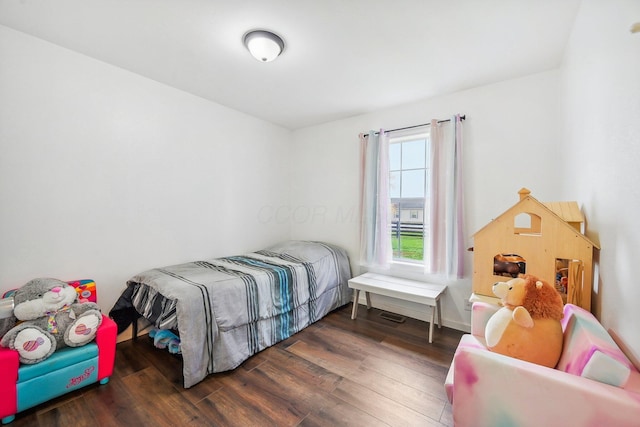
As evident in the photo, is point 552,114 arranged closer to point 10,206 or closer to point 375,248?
point 375,248

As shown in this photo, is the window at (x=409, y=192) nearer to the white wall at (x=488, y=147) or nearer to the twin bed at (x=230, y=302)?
the white wall at (x=488, y=147)

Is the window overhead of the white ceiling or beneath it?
beneath

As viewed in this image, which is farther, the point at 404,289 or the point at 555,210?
the point at 404,289

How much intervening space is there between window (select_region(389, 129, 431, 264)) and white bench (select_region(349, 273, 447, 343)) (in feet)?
1.12

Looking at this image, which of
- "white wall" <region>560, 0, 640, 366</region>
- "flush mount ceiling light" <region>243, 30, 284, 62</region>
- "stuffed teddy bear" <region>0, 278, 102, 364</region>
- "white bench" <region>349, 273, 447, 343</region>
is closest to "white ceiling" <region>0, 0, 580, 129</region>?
"flush mount ceiling light" <region>243, 30, 284, 62</region>

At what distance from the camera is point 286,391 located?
1.74 meters

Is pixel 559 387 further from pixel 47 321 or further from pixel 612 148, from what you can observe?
pixel 47 321

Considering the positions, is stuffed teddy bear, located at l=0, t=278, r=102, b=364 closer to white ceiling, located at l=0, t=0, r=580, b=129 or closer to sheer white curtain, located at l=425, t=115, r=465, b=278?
white ceiling, located at l=0, t=0, r=580, b=129

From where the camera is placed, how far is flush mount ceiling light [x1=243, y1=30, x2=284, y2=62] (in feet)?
5.78

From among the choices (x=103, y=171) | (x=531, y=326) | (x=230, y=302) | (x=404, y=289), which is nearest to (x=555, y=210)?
(x=531, y=326)

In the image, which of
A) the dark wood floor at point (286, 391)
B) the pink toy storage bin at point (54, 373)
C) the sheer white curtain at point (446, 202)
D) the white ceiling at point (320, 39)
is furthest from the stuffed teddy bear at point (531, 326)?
the pink toy storage bin at point (54, 373)

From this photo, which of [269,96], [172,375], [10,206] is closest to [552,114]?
[269,96]

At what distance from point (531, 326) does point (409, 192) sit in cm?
211

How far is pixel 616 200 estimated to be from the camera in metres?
1.07
